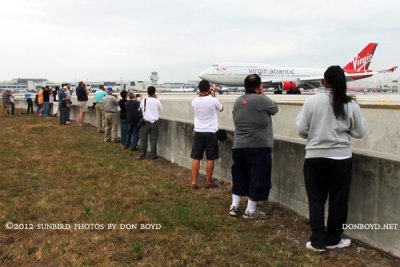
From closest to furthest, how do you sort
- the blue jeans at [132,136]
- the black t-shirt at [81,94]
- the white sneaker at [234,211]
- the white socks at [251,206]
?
the white socks at [251,206] < the white sneaker at [234,211] < the blue jeans at [132,136] < the black t-shirt at [81,94]

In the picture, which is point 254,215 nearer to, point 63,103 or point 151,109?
point 151,109

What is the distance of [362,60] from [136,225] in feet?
178

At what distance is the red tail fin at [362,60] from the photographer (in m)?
54.4

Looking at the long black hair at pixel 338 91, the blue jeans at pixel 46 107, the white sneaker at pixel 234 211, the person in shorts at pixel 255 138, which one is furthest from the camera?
the blue jeans at pixel 46 107

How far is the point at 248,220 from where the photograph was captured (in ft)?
18.8

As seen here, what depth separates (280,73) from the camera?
170ft

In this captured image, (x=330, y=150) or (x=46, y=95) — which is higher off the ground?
(x=330, y=150)

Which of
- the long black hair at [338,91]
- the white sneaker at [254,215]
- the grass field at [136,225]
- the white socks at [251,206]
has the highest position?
the long black hair at [338,91]

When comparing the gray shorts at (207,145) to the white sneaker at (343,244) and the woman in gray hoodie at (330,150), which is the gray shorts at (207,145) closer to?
the woman in gray hoodie at (330,150)

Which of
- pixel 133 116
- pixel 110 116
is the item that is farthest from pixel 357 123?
pixel 110 116

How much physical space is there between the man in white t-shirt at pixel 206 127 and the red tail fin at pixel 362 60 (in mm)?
51176

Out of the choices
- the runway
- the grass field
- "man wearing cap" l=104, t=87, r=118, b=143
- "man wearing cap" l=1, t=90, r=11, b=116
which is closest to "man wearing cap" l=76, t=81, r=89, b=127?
the runway

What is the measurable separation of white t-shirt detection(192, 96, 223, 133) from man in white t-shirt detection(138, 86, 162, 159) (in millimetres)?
2813

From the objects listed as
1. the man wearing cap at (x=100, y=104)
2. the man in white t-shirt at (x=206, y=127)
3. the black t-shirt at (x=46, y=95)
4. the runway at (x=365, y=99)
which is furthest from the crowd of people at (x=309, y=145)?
the black t-shirt at (x=46, y=95)
